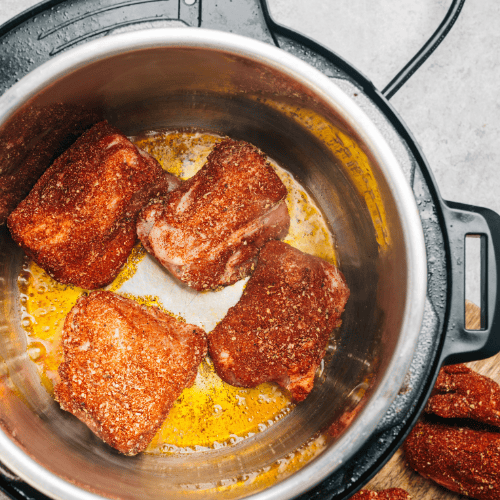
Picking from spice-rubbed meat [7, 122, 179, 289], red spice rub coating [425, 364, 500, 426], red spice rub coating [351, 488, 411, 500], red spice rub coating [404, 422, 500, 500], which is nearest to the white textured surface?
red spice rub coating [425, 364, 500, 426]

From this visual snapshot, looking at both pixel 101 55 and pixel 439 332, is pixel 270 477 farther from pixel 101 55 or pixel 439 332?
pixel 101 55

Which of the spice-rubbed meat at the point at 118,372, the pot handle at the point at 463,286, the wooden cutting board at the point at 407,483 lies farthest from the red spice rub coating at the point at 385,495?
the spice-rubbed meat at the point at 118,372

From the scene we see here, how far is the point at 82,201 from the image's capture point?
56.3 inches

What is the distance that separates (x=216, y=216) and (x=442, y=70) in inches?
58.3

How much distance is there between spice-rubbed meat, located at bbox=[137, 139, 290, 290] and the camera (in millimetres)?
1489

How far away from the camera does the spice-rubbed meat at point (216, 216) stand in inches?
58.6

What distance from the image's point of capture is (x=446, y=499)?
1.66 meters

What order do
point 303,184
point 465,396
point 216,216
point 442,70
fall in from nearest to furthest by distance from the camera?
point 216,216 → point 465,396 → point 303,184 → point 442,70

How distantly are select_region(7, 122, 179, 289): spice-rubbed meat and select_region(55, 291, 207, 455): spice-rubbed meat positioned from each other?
0.63ft

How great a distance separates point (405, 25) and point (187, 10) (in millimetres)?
1364

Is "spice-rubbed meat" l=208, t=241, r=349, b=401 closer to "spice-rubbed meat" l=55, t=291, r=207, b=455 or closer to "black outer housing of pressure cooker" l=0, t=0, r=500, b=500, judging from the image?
"spice-rubbed meat" l=55, t=291, r=207, b=455

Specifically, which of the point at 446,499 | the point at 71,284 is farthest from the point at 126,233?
the point at 446,499

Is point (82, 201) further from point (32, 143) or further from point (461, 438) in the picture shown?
point (461, 438)

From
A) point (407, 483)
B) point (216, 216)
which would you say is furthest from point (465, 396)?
point (216, 216)
